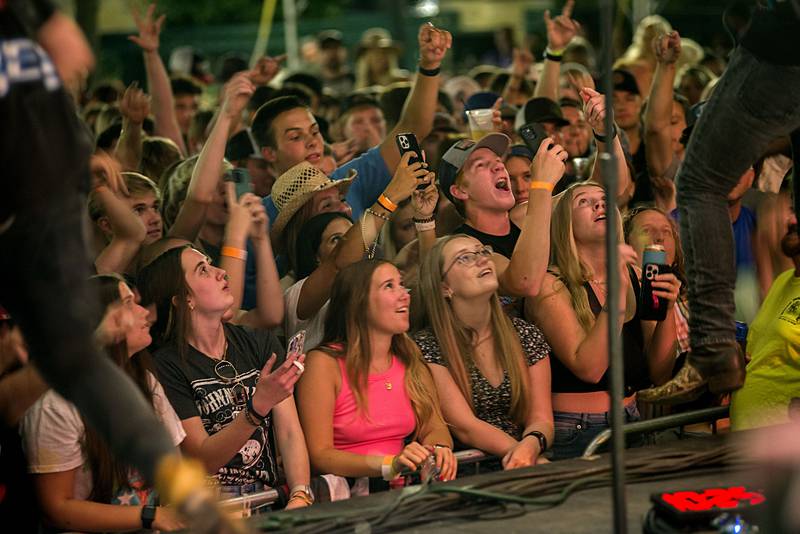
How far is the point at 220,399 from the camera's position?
4.39 m

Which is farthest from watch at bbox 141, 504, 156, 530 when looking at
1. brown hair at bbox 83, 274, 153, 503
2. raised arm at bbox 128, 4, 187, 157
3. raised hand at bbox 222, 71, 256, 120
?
raised arm at bbox 128, 4, 187, 157

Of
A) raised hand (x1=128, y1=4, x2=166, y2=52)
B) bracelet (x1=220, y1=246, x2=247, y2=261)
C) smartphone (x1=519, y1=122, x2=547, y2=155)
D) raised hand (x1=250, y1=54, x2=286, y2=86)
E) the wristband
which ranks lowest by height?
bracelet (x1=220, y1=246, x2=247, y2=261)

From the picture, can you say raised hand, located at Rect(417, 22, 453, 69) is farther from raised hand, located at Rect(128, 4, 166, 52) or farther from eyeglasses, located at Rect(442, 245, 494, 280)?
raised hand, located at Rect(128, 4, 166, 52)

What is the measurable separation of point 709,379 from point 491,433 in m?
1.09

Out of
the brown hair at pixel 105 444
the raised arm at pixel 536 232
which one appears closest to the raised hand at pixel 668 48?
the raised arm at pixel 536 232

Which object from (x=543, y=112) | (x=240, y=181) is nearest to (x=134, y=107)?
(x=240, y=181)

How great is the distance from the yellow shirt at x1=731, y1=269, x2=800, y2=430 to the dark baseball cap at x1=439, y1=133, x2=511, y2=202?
1.36 meters

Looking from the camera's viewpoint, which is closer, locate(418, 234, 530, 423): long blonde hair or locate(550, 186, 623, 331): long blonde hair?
locate(418, 234, 530, 423): long blonde hair

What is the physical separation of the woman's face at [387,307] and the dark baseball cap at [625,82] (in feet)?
11.6

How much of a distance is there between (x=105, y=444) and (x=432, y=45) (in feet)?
8.98

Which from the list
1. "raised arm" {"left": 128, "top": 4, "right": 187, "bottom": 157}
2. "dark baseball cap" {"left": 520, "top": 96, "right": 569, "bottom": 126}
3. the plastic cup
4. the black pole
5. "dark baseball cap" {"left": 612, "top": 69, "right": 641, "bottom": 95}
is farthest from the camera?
"dark baseball cap" {"left": 612, "top": 69, "right": 641, "bottom": 95}

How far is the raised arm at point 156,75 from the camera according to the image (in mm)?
7266

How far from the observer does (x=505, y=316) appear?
16.2 feet

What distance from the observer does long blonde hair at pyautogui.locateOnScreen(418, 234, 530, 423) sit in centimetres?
479
